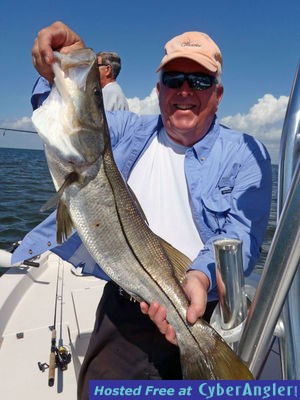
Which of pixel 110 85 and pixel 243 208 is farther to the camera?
pixel 110 85

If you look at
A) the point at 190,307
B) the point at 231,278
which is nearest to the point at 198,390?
the point at 231,278

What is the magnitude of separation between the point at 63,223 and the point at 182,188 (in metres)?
0.93

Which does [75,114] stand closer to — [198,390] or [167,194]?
[167,194]

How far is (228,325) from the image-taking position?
1.64 metres

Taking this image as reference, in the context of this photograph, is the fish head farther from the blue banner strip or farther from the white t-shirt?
the blue banner strip

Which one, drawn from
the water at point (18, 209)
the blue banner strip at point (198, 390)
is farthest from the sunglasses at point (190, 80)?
the water at point (18, 209)

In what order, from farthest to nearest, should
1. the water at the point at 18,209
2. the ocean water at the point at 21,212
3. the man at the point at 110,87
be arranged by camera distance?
the water at the point at 18,209, the ocean water at the point at 21,212, the man at the point at 110,87

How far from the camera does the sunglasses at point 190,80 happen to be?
268 cm

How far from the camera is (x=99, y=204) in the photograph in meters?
2.22

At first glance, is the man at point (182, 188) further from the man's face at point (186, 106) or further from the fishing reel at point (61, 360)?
the fishing reel at point (61, 360)

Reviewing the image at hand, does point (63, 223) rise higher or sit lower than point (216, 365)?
higher

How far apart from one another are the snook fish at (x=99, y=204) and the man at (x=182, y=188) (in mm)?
253

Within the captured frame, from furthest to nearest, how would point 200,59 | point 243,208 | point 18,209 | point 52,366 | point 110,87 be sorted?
point 18,209
point 110,87
point 52,366
point 200,59
point 243,208

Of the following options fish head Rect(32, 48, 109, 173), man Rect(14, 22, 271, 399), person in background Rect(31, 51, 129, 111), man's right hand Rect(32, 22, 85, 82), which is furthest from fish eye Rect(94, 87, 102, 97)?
person in background Rect(31, 51, 129, 111)
